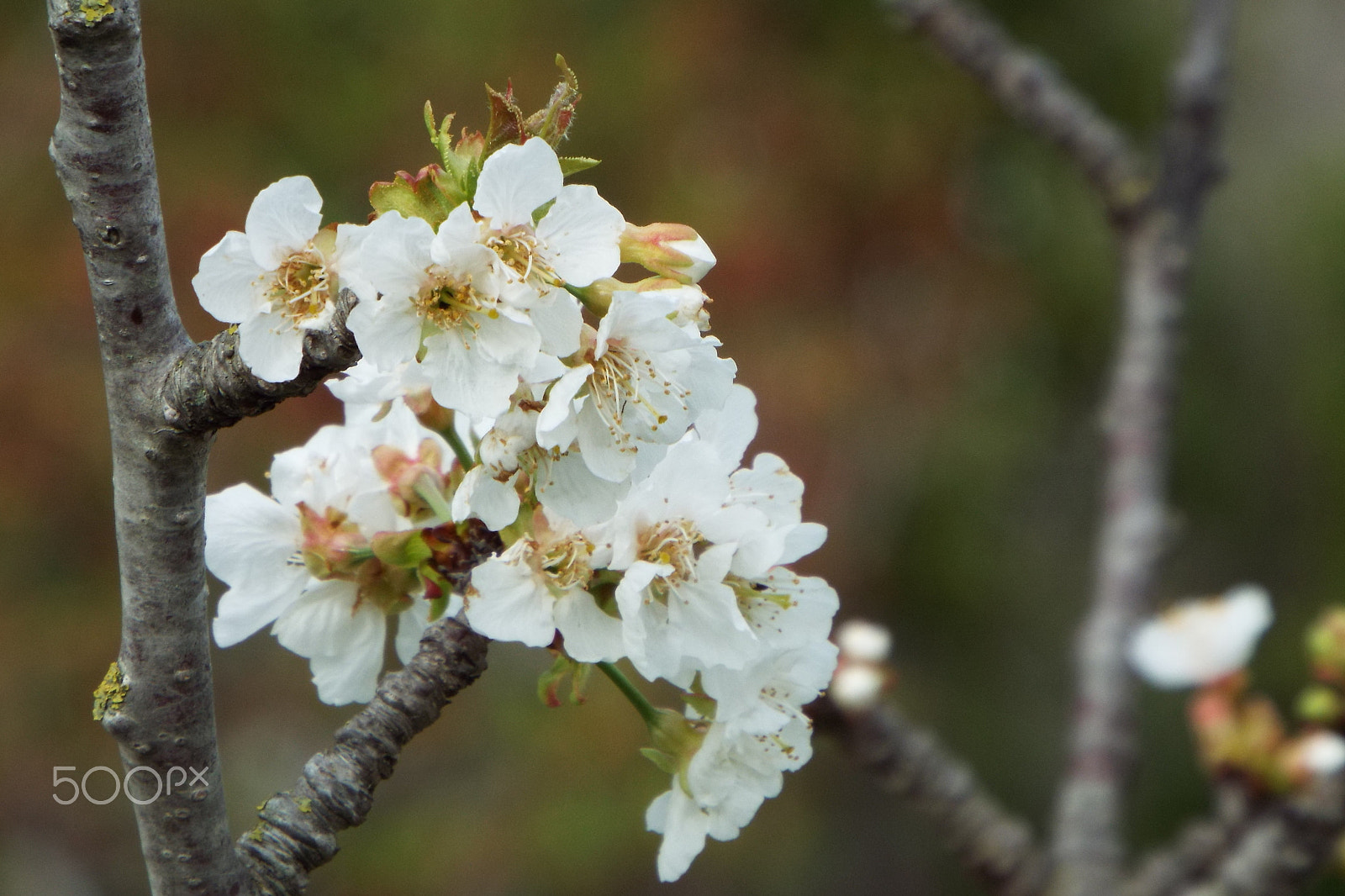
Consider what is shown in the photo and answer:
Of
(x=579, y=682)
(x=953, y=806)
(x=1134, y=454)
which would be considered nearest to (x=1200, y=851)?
(x=953, y=806)

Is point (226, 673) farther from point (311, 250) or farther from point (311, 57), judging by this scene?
point (311, 250)

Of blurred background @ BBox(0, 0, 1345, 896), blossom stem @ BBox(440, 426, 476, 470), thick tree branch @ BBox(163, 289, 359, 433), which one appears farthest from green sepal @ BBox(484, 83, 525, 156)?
blurred background @ BBox(0, 0, 1345, 896)

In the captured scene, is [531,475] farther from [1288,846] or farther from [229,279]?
[1288,846]

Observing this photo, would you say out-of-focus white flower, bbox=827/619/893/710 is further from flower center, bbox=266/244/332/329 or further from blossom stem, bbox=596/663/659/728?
flower center, bbox=266/244/332/329

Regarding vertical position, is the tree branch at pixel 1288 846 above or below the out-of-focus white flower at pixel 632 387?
above

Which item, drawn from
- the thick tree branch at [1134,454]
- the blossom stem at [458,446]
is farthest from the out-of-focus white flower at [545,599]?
the thick tree branch at [1134,454]

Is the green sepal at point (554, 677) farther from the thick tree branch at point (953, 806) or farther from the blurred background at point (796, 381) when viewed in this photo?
the blurred background at point (796, 381)
